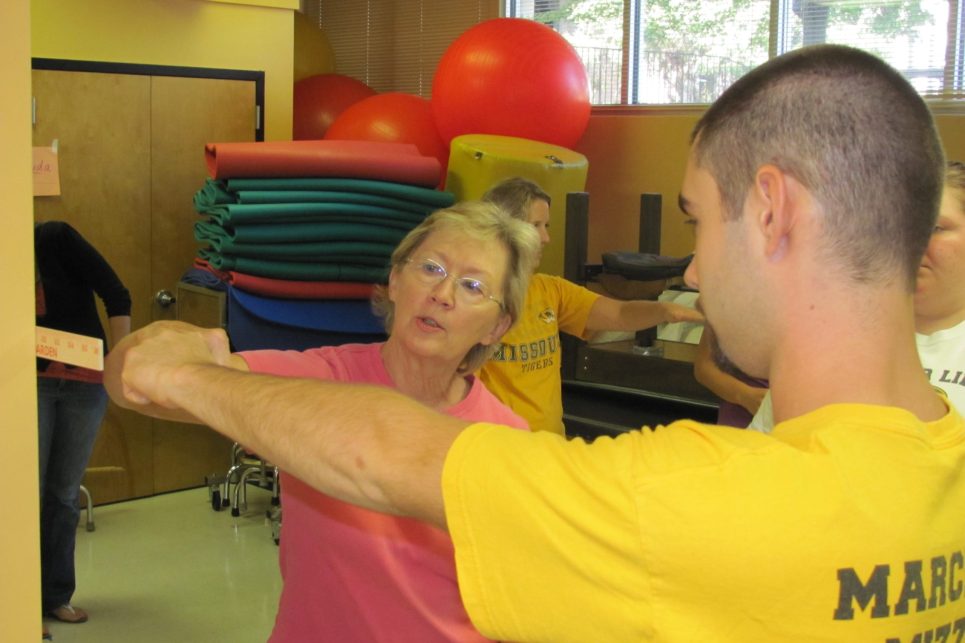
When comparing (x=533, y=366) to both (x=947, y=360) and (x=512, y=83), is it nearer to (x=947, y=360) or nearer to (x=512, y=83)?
(x=947, y=360)

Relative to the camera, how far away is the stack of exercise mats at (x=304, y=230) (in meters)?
4.04

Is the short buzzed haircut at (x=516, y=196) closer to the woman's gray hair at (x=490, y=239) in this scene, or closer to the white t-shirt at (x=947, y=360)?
the woman's gray hair at (x=490, y=239)

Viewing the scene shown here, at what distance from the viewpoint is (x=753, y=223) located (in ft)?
2.87

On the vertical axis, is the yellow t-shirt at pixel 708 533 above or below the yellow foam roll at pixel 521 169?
below

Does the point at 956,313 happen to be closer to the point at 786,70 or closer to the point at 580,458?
the point at 786,70

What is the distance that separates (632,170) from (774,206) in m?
4.70

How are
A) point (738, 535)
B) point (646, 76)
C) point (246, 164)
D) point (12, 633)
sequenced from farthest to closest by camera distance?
point (646, 76)
point (246, 164)
point (12, 633)
point (738, 535)

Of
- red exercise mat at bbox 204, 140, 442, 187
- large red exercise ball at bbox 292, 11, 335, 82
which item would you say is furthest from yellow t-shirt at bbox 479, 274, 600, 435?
large red exercise ball at bbox 292, 11, 335, 82

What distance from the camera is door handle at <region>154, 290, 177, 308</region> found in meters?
5.07

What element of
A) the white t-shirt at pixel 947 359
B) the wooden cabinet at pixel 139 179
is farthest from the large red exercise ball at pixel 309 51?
the white t-shirt at pixel 947 359

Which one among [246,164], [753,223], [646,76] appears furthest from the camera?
[646,76]

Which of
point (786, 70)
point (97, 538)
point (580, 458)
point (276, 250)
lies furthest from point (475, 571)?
point (97, 538)

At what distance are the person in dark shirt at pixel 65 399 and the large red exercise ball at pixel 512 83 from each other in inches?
71.9

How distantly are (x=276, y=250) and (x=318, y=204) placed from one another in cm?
24
